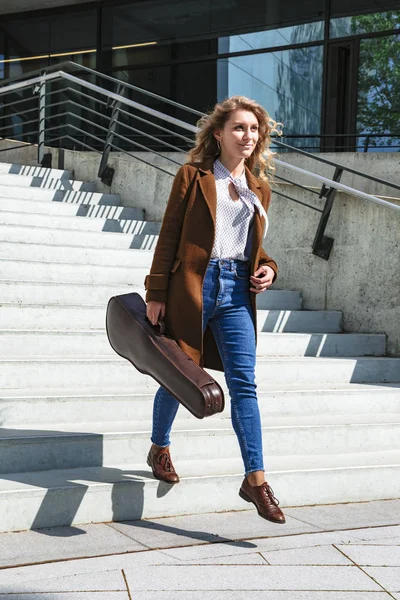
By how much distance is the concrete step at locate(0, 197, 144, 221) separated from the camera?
26.6 feet

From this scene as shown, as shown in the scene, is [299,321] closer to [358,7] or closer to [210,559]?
[210,559]

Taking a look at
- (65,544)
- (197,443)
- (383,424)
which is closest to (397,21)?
(383,424)

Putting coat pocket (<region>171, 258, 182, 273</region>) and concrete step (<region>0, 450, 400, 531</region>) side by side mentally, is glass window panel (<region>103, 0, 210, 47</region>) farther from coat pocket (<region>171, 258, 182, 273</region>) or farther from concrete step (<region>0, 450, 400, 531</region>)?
coat pocket (<region>171, 258, 182, 273</region>)

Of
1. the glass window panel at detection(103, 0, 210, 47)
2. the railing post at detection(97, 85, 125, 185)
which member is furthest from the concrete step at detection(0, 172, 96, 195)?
the glass window panel at detection(103, 0, 210, 47)

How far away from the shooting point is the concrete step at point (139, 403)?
473cm

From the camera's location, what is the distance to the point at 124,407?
196 inches

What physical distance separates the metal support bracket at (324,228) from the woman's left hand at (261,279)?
3.43 m

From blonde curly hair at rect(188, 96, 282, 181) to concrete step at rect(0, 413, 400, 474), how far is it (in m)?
1.51

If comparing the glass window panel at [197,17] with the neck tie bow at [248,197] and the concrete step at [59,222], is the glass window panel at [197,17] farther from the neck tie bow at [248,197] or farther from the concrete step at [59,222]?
the neck tie bow at [248,197]

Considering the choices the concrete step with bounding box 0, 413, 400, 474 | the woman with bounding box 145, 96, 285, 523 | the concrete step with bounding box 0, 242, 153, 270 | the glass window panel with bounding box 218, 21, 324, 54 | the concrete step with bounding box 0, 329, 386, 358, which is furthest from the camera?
the glass window panel with bounding box 218, 21, 324, 54

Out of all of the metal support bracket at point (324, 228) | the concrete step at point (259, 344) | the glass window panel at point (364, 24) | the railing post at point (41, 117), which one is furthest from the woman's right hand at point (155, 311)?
the glass window panel at point (364, 24)

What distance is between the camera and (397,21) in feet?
43.1

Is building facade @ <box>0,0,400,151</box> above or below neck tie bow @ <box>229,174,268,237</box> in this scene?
above

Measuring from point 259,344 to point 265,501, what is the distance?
2639 millimetres
